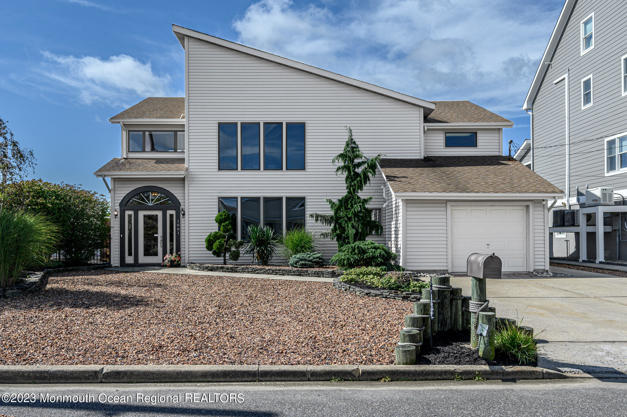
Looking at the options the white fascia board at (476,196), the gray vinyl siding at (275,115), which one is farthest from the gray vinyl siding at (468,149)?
the white fascia board at (476,196)

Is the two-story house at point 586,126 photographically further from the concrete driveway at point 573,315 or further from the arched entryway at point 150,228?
the arched entryway at point 150,228

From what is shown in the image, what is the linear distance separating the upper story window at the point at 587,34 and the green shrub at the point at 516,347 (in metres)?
17.4

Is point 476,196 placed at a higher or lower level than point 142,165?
lower

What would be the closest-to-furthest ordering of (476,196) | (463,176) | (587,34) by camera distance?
(476,196) → (463,176) → (587,34)

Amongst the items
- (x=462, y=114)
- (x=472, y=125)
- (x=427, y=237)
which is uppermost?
(x=462, y=114)

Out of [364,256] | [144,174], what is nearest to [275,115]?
[144,174]

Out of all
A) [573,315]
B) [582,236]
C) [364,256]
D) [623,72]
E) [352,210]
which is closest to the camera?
[573,315]

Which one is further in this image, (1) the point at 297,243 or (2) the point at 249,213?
(2) the point at 249,213

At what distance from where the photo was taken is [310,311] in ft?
Answer: 25.2

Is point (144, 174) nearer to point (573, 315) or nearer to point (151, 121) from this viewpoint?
point (151, 121)

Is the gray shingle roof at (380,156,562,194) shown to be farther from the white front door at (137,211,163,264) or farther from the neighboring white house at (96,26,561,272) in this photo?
the white front door at (137,211,163,264)

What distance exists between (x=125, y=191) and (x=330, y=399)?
1334cm

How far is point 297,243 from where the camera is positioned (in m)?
14.5

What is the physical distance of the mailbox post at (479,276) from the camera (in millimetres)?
4977
